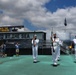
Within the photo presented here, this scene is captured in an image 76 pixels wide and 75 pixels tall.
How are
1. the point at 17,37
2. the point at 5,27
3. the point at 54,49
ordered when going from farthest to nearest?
the point at 5,27, the point at 17,37, the point at 54,49

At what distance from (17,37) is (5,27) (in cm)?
1661

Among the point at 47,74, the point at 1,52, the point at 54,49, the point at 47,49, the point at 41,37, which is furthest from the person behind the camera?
the point at 41,37

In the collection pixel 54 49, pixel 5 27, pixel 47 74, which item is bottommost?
pixel 47 74

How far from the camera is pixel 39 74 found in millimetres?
12539

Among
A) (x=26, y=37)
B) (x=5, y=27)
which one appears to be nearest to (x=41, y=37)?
(x=26, y=37)

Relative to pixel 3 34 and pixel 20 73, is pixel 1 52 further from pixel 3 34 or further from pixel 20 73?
pixel 3 34

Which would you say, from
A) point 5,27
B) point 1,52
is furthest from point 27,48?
point 5,27

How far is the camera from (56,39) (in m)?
15.6

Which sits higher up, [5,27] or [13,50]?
[5,27]

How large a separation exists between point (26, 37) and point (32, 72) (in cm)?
3716

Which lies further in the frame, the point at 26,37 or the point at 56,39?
the point at 26,37

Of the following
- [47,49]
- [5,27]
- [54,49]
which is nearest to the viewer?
[54,49]

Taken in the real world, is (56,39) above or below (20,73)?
above

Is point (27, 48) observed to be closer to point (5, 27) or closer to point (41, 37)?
point (41, 37)
